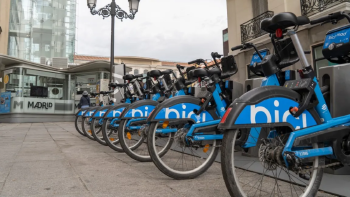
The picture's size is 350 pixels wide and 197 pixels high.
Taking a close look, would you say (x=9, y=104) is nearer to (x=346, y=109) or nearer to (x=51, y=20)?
(x=51, y=20)

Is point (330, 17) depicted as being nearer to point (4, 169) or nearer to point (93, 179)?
point (93, 179)

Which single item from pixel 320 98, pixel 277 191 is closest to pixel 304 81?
pixel 320 98

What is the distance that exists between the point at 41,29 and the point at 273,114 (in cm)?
2589

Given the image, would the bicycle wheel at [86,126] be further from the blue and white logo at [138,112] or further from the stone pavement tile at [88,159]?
the blue and white logo at [138,112]

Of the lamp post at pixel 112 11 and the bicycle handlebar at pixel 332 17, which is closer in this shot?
the bicycle handlebar at pixel 332 17

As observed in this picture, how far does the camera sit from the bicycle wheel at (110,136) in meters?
5.45

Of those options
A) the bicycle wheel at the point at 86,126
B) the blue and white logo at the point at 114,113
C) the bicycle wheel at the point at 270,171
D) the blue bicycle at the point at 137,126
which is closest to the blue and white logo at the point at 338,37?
the bicycle wheel at the point at 270,171

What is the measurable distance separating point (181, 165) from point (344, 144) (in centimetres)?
198

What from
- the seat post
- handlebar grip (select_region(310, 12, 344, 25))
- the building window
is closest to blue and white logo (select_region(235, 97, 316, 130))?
the seat post

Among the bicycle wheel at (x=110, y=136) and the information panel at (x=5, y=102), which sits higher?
the information panel at (x=5, y=102)

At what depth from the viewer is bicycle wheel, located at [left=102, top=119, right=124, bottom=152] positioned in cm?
545

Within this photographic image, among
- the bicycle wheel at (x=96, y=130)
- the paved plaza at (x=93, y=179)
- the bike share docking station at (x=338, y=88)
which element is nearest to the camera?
the paved plaza at (x=93, y=179)

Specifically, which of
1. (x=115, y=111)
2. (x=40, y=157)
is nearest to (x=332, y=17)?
(x=115, y=111)

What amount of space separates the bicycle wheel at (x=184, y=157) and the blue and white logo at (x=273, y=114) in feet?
4.47
